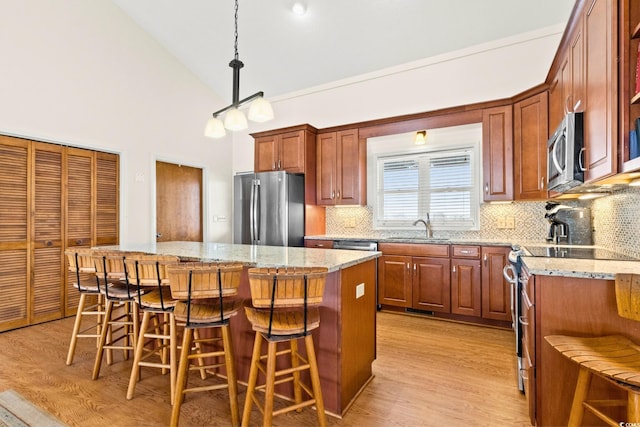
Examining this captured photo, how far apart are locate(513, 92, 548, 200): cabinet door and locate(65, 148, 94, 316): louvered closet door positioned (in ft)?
16.0

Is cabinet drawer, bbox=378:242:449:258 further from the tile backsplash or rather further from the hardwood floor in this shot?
the hardwood floor

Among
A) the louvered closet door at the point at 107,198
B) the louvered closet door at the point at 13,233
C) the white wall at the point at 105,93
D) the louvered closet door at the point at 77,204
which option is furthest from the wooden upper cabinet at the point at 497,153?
the louvered closet door at the point at 13,233

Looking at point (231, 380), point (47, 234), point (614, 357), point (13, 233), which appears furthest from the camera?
point (47, 234)

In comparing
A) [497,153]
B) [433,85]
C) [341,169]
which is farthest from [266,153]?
[497,153]

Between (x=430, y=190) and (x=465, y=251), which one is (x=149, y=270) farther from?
(x=430, y=190)

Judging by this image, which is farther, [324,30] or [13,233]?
[324,30]

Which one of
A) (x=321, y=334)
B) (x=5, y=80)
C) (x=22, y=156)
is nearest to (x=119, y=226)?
(x=22, y=156)

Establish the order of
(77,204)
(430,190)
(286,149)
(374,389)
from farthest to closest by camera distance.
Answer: (286,149)
(430,190)
(77,204)
(374,389)

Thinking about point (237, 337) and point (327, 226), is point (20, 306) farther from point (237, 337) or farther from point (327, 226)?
point (327, 226)

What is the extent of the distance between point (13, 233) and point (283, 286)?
342 centimetres

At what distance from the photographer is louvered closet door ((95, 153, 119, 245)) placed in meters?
3.88

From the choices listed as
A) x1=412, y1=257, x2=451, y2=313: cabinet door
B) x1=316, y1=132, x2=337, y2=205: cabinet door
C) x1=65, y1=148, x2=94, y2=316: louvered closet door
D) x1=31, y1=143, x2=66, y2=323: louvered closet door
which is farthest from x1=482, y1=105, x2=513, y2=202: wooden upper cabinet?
x1=31, y1=143, x2=66, y2=323: louvered closet door

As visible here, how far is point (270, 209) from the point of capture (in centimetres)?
429

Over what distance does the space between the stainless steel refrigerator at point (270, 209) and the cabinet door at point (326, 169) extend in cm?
29
